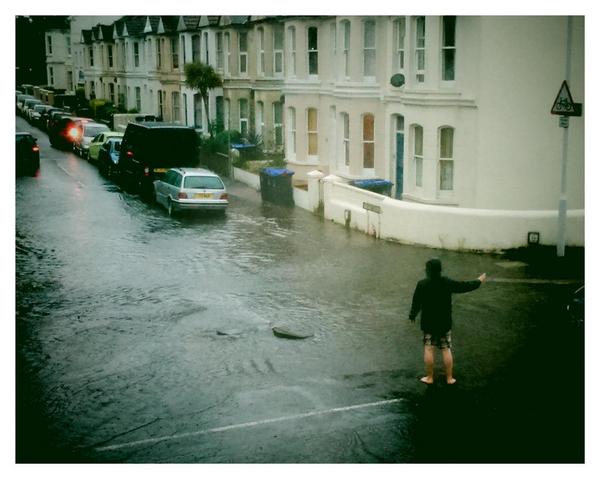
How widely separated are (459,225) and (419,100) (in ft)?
15.8

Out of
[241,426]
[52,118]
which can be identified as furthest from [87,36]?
[241,426]

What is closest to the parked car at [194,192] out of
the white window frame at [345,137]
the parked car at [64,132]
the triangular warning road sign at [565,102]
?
the white window frame at [345,137]

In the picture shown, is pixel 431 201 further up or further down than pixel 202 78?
further down

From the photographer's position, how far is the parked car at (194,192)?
893 inches

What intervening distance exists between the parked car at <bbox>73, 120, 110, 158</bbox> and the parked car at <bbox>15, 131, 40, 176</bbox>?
5.25 m

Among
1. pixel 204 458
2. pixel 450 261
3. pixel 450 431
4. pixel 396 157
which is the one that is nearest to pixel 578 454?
pixel 450 431

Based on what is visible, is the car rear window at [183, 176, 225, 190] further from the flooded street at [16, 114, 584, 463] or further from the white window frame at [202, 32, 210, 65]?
the white window frame at [202, 32, 210, 65]

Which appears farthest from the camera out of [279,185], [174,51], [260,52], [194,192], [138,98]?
[138,98]

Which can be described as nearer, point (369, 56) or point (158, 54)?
Answer: point (369, 56)

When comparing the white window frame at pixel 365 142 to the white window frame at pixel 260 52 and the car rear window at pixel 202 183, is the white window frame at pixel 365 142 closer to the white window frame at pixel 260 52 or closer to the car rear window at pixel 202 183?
the car rear window at pixel 202 183

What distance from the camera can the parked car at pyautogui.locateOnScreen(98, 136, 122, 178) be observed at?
29439 mm

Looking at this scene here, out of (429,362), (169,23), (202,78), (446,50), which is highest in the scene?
(169,23)

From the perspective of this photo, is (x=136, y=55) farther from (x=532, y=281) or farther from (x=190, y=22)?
(x=532, y=281)

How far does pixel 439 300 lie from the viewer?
10070mm
